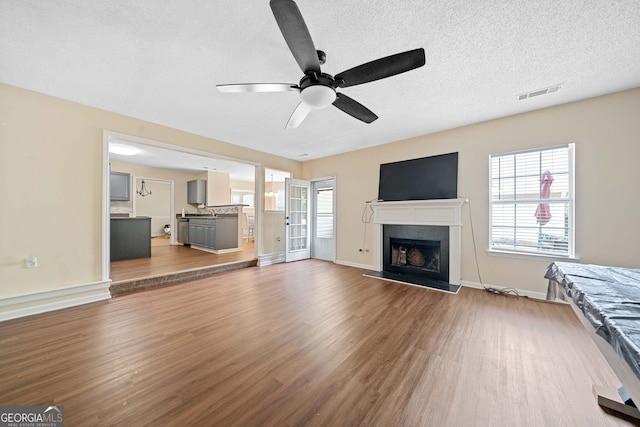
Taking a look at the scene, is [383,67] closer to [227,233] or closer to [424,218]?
[424,218]

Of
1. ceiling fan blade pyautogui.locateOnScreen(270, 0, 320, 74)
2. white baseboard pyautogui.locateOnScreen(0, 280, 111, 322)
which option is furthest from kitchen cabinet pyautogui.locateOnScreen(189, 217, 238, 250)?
ceiling fan blade pyautogui.locateOnScreen(270, 0, 320, 74)

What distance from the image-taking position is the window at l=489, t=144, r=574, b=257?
9.70 feet

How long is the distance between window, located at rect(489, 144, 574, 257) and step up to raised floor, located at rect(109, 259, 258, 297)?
4.73 meters

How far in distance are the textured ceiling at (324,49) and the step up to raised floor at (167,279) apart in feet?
8.12

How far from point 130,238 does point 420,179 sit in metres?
6.31

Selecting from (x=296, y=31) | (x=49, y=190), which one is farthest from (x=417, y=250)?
(x=49, y=190)

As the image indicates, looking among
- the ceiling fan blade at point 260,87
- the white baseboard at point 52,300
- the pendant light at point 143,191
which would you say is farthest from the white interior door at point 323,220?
the pendant light at point 143,191

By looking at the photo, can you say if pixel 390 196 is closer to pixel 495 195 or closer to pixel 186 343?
pixel 495 195

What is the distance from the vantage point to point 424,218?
389 centimetres

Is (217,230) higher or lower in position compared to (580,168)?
lower

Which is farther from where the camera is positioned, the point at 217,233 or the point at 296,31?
the point at 217,233

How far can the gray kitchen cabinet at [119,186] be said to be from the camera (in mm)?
5770

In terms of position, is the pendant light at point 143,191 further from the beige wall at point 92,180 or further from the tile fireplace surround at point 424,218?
the tile fireplace surround at point 424,218

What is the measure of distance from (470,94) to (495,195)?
64.8 inches
